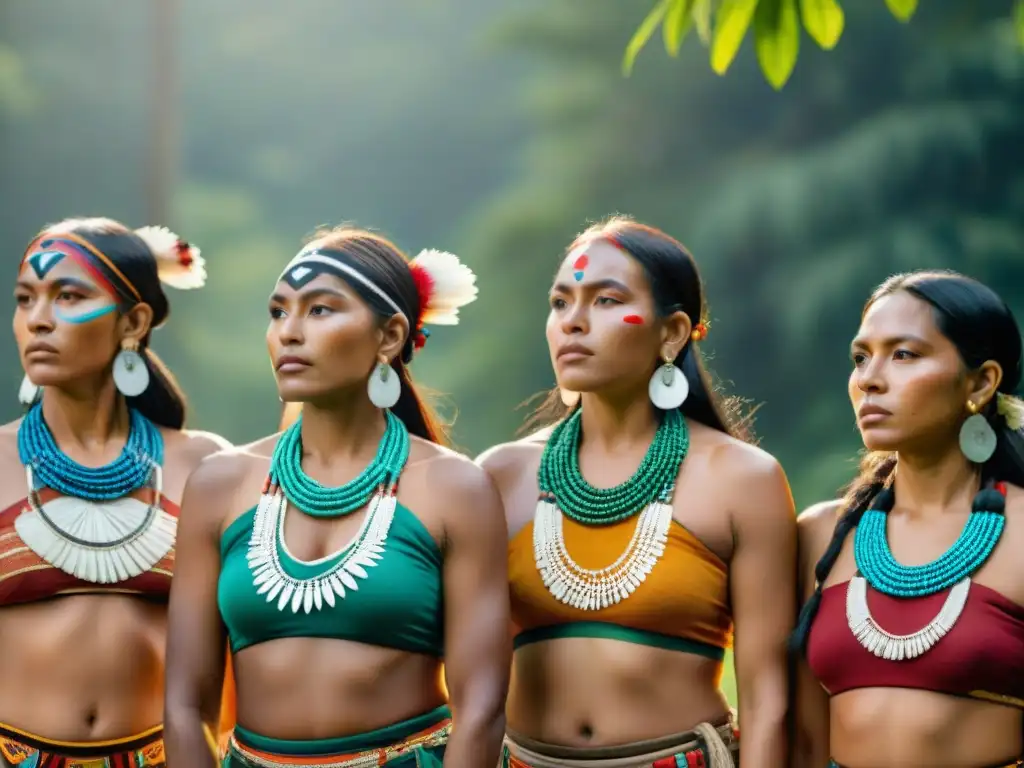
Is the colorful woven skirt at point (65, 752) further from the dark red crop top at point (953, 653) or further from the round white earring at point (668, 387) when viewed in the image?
the dark red crop top at point (953, 653)

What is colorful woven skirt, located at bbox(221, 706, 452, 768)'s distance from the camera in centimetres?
369

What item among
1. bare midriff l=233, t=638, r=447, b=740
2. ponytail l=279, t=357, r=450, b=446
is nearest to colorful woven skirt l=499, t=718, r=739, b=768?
bare midriff l=233, t=638, r=447, b=740

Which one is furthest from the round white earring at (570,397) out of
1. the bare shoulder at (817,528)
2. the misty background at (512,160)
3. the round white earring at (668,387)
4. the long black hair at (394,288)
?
the misty background at (512,160)

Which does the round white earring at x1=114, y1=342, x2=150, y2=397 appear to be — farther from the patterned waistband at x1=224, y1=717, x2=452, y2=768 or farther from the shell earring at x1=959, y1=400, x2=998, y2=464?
the shell earring at x1=959, y1=400, x2=998, y2=464

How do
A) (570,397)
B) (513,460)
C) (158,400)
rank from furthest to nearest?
(158,400)
(570,397)
(513,460)

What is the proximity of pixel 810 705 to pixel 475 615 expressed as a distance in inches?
37.4

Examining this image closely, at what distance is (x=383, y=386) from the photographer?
3.98 metres

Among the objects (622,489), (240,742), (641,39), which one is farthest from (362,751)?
(641,39)

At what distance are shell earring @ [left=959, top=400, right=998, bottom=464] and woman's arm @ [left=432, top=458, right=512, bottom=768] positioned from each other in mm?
1181

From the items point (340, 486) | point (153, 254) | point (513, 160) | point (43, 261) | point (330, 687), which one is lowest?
point (330, 687)

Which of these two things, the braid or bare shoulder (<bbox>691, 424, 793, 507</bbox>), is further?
bare shoulder (<bbox>691, 424, 793, 507</bbox>)

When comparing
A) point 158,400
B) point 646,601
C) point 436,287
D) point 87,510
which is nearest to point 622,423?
point 646,601

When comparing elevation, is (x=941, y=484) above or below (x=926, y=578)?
above

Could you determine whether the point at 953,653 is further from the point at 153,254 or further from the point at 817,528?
the point at 153,254
